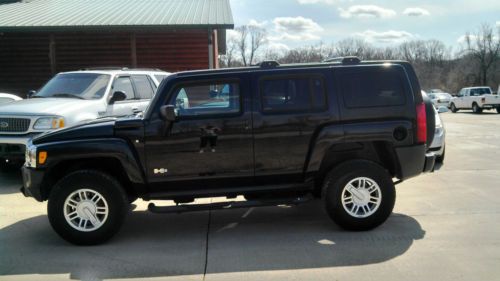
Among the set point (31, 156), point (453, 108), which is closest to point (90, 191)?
point (31, 156)

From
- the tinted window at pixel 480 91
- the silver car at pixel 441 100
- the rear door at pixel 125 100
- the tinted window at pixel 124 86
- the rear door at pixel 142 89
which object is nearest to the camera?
the rear door at pixel 125 100

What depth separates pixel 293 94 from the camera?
5418mm

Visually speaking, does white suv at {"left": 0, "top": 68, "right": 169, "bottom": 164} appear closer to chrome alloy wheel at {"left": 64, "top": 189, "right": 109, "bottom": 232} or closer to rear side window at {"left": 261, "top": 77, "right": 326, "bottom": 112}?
chrome alloy wheel at {"left": 64, "top": 189, "right": 109, "bottom": 232}

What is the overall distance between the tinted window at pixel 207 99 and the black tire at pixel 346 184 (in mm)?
1372

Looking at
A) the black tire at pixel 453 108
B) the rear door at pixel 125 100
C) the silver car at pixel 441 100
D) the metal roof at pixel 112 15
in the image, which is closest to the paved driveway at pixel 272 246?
the rear door at pixel 125 100

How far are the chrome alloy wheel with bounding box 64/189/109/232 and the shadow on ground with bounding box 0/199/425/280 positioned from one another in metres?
0.26

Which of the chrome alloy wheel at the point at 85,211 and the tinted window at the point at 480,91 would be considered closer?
the chrome alloy wheel at the point at 85,211

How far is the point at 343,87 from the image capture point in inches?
213

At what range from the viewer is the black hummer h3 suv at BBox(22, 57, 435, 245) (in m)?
5.20

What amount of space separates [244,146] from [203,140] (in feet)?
1.52

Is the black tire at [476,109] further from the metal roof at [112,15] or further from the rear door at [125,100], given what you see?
the rear door at [125,100]

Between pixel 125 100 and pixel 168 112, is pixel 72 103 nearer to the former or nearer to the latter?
pixel 125 100

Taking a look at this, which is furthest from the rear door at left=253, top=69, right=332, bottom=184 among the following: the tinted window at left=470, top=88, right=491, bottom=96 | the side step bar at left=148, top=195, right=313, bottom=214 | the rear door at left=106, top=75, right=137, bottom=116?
the tinted window at left=470, top=88, right=491, bottom=96

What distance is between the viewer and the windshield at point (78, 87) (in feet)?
29.3
